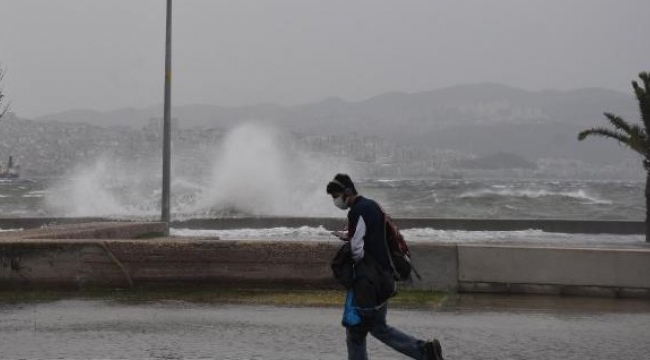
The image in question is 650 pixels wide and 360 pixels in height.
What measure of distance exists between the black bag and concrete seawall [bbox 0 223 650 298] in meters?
4.35

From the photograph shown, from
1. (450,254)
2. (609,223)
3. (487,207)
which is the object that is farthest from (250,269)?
(487,207)

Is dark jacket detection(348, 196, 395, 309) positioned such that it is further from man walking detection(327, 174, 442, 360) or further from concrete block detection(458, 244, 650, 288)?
concrete block detection(458, 244, 650, 288)

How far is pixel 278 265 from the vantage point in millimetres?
10344

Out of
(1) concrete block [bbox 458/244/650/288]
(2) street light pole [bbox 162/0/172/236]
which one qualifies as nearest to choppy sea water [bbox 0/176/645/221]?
(2) street light pole [bbox 162/0/172/236]

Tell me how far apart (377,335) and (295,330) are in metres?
2.29

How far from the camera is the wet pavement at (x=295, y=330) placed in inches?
283

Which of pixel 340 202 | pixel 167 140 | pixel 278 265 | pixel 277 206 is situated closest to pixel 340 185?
pixel 340 202

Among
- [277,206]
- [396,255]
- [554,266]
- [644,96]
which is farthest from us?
[277,206]

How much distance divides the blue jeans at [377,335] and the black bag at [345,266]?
0.24 metres

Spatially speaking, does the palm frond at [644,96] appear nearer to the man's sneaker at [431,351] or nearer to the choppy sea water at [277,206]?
the choppy sea water at [277,206]

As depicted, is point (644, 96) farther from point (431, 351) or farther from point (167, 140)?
point (431, 351)

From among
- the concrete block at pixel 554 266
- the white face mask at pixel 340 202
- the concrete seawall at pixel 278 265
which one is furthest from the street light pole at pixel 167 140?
the white face mask at pixel 340 202

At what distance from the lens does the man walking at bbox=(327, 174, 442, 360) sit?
18.9ft

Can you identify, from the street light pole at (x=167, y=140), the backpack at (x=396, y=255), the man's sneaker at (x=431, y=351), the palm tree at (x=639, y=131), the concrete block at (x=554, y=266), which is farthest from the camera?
the palm tree at (x=639, y=131)
